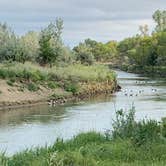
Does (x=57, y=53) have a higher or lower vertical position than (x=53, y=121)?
higher

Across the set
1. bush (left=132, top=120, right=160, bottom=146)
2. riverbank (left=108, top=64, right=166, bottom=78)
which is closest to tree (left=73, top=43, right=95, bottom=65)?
riverbank (left=108, top=64, right=166, bottom=78)

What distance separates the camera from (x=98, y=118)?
35062 millimetres

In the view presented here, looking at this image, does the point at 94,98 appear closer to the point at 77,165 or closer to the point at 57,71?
the point at 57,71

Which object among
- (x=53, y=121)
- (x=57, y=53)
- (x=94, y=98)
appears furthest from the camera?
(x=57, y=53)

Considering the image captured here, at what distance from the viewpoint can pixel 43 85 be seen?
54.1 m

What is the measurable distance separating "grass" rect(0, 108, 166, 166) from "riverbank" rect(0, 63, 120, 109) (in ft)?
102

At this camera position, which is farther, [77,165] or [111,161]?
[111,161]

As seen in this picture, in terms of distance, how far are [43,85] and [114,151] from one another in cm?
4109

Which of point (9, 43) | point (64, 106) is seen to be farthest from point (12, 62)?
point (64, 106)

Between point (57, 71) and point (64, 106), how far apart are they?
43.4ft

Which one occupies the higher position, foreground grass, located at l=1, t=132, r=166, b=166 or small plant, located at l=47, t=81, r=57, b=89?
foreground grass, located at l=1, t=132, r=166, b=166

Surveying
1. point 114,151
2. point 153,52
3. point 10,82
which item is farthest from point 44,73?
point 153,52

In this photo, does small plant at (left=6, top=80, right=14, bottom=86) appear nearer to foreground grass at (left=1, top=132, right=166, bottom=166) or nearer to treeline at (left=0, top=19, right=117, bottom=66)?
treeline at (left=0, top=19, right=117, bottom=66)

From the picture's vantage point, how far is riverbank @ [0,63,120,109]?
161 ft
